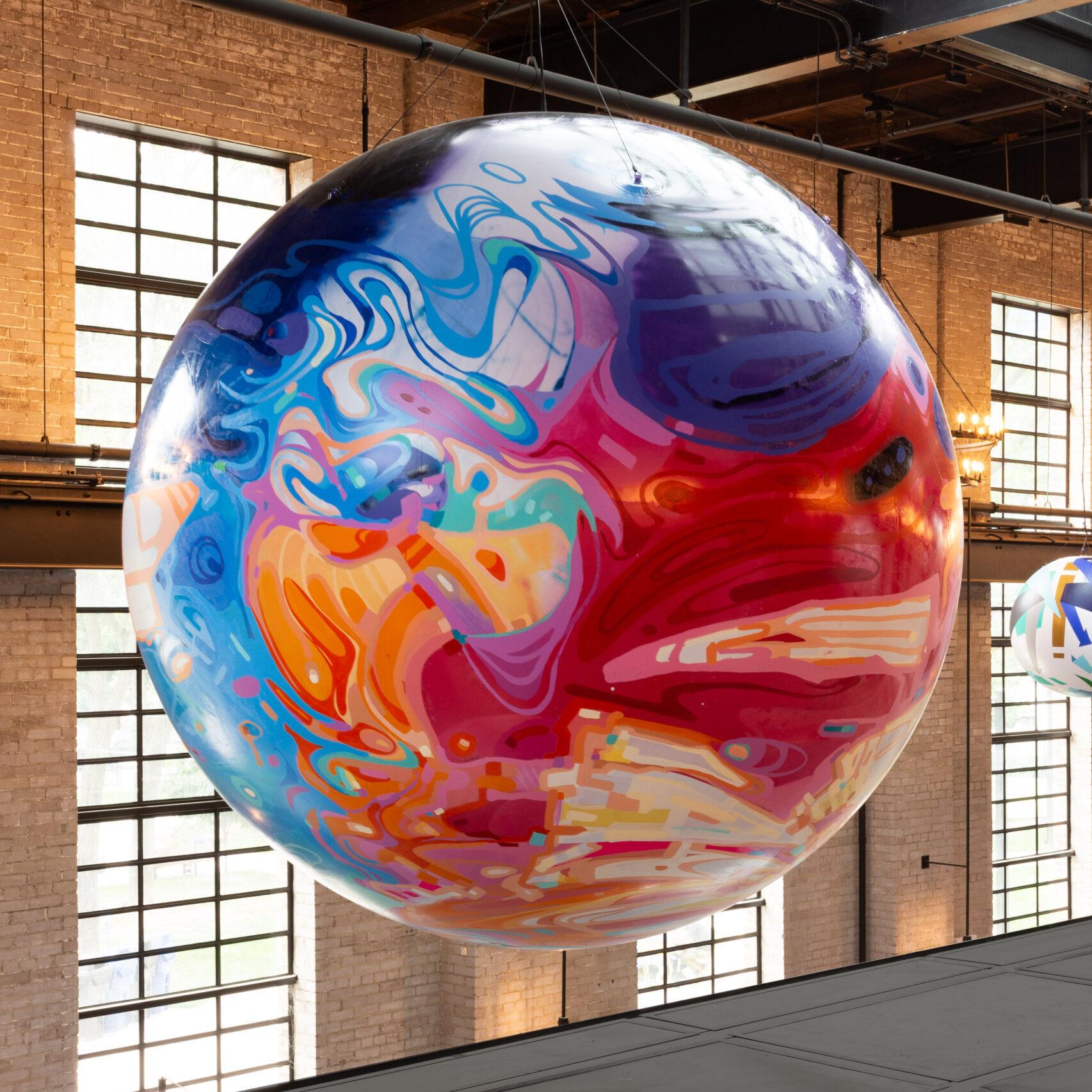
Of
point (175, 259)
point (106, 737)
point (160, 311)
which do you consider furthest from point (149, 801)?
point (175, 259)

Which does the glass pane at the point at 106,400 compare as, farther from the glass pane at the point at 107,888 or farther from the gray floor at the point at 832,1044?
the gray floor at the point at 832,1044

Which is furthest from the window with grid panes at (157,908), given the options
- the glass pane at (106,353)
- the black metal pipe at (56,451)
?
the glass pane at (106,353)

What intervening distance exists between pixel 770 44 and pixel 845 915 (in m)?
9.06

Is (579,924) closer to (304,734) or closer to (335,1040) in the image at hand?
(304,734)

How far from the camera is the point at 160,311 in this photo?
1037 cm

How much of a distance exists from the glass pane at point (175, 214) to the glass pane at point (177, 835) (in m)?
4.31

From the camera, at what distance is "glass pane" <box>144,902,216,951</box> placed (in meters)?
Result: 10.4

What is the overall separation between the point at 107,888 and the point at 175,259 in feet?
15.0

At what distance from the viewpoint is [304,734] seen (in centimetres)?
112

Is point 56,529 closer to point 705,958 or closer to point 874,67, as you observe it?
point 874,67

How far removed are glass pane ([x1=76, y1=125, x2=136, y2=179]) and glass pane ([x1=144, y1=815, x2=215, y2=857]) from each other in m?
4.64

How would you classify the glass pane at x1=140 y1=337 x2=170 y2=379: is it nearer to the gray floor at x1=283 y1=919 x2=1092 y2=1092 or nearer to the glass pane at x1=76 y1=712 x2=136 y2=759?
the glass pane at x1=76 y1=712 x2=136 y2=759

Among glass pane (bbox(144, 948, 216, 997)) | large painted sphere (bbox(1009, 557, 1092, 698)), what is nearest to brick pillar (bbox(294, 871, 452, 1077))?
glass pane (bbox(144, 948, 216, 997))

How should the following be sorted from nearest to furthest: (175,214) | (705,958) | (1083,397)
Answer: (175,214) → (705,958) → (1083,397)
